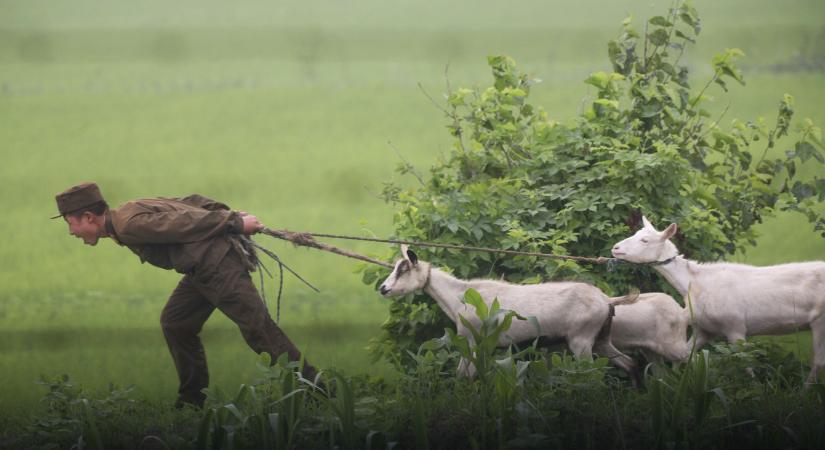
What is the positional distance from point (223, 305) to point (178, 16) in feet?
49.1

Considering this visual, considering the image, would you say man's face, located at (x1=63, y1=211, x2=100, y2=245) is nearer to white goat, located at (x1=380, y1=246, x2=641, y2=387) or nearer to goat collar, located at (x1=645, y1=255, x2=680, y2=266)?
white goat, located at (x1=380, y1=246, x2=641, y2=387)

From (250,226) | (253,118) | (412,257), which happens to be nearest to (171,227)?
(250,226)

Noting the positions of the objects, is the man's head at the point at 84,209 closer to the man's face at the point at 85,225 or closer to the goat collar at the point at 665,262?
the man's face at the point at 85,225

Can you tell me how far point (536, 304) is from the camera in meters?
8.22

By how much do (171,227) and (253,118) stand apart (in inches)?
428

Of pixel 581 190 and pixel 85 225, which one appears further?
pixel 581 190

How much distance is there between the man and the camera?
325 inches

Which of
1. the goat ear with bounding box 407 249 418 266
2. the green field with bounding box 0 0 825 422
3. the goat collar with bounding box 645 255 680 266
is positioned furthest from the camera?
the green field with bounding box 0 0 825 422

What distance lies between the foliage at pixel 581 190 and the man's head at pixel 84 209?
6.53ft

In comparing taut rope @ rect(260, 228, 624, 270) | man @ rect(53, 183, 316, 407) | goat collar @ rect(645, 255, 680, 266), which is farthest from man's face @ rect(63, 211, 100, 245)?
goat collar @ rect(645, 255, 680, 266)

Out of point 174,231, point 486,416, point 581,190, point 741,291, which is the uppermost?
point 581,190

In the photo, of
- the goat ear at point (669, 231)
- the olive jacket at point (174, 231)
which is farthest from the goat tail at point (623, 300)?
the olive jacket at point (174, 231)

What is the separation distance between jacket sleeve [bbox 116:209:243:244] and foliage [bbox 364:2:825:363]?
4.61 feet

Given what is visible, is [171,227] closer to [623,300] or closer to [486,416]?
[486,416]
